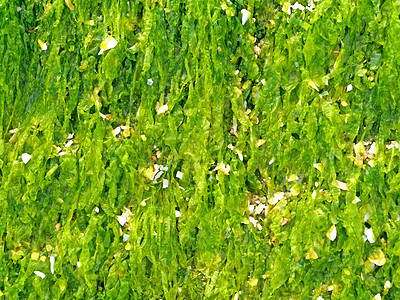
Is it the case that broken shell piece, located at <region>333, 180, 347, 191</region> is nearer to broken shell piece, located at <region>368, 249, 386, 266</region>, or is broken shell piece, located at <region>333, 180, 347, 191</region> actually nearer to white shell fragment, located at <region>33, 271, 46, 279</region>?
broken shell piece, located at <region>368, 249, 386, 266</region>

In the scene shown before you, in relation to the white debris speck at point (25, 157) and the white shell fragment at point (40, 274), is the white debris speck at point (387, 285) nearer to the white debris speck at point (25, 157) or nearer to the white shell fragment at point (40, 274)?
the white shell fragment at point (40, 274)

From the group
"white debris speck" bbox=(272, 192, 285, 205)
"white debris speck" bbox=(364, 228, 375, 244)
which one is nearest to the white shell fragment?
"white debris speck" bbox=(272, 192, 285, 205)

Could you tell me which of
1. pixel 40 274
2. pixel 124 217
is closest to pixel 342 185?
pixel 124 217

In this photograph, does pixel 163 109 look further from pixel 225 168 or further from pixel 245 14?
pixel 245 14

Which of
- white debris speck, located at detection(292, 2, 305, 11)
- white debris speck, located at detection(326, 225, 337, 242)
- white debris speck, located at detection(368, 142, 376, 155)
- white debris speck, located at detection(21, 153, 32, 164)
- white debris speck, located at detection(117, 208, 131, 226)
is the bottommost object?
white debris speck, located at detection(326, 225, 337, 242)

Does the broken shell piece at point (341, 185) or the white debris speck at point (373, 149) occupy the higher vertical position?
the white debris speck at point (373, 149)

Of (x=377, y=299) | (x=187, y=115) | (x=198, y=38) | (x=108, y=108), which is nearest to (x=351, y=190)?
(x=377, y=299)

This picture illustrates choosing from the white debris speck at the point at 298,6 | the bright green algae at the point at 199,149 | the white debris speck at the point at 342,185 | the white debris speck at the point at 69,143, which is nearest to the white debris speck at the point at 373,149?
the bright green algae at the point at 199,149

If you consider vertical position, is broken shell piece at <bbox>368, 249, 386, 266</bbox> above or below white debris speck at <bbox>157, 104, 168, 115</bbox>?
below

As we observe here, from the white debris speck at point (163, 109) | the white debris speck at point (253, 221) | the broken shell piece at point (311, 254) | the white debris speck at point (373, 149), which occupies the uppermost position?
the white debris speck at point (163, 109)
